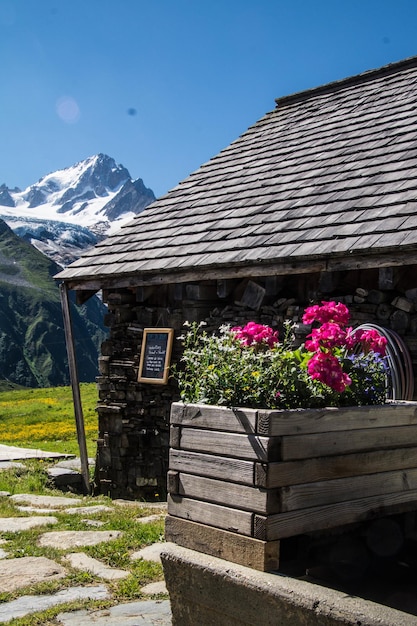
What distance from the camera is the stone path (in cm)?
432

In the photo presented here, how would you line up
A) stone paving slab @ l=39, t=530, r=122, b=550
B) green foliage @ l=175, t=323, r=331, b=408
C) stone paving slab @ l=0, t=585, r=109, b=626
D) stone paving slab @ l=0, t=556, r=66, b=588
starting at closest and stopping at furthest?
green foliage @ l=175, t=323, r=331, b=408 → stone paving slab @ l=0, t=585, r=109, b=626 → stone paving slab @ l=0, t=556, r=66, b=588 → stone paving slab @ l=39, t=530, r=122, b=550

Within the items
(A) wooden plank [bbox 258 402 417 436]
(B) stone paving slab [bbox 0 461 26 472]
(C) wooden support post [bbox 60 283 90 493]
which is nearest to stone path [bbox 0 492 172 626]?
(A) wooden plank [bbox 258 402 417 436]

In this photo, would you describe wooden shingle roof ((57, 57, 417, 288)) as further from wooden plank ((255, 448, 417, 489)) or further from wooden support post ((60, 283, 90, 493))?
wooden plank ((255, 448, 417, 489))

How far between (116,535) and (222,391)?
3.28 meters

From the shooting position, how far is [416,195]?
22.6 feet

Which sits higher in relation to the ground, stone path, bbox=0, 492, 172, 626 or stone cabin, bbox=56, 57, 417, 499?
stone cabin, bbox=56, 57, 417, 499

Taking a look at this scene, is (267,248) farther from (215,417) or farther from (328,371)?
(215,417)

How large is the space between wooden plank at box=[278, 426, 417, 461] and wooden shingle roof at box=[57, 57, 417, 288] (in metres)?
2.58

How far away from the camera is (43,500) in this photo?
8781 mm

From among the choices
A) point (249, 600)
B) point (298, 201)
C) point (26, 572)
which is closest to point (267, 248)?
point (298, 201)

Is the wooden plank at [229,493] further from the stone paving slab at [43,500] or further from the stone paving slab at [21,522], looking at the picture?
the stone paving slab at [43,500]

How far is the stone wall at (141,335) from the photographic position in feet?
25.7

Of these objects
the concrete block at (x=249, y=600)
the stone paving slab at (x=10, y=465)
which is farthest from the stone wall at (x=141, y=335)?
the concrete block at (x=249, y=600)

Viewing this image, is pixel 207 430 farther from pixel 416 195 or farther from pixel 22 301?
pixel 22 301
